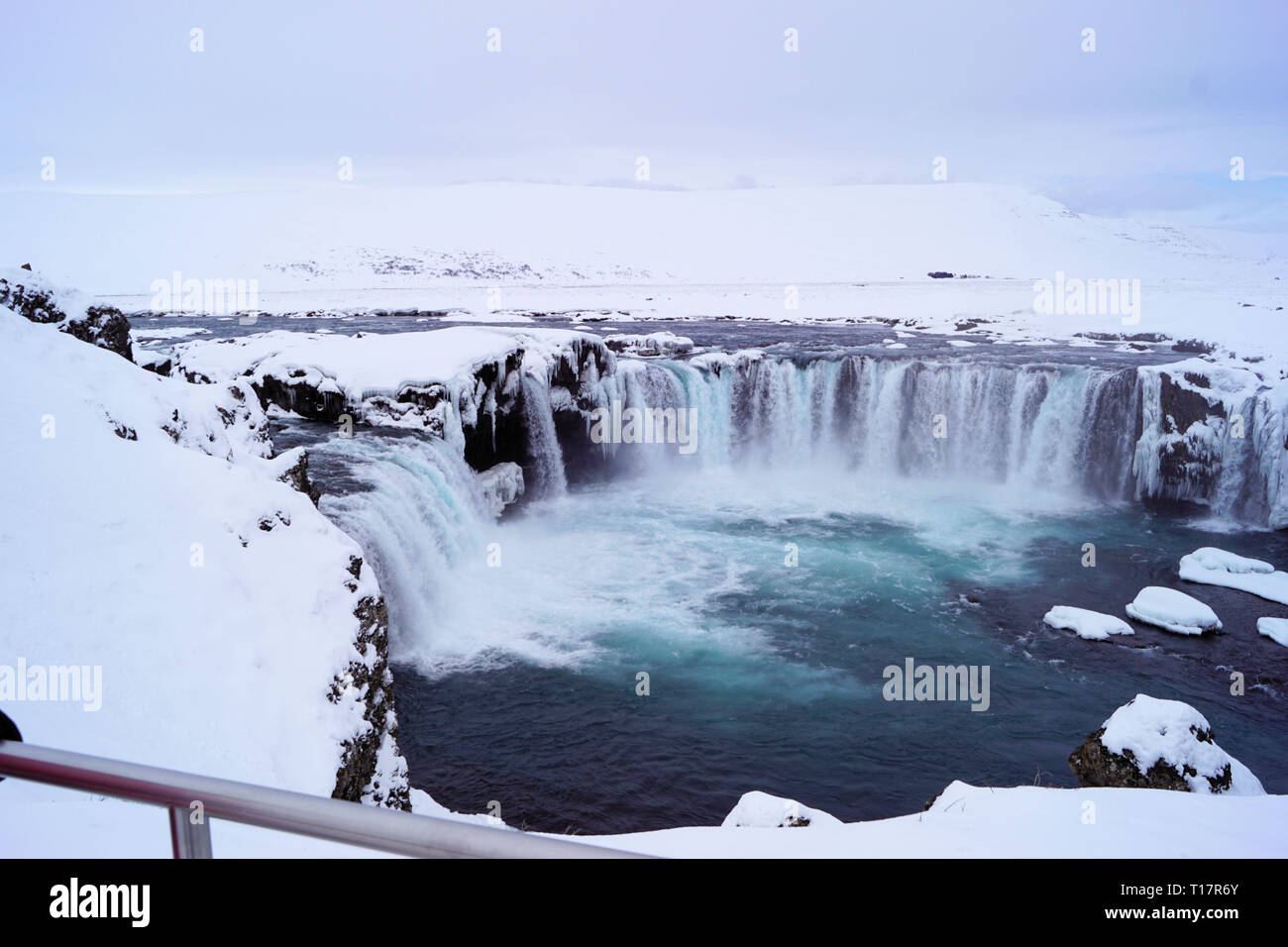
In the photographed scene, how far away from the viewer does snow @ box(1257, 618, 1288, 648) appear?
15133 mm

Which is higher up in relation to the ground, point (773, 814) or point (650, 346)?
point (650, 346)

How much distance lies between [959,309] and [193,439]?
153 feet

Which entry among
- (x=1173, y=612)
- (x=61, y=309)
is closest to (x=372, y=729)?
(x=61, y=309)

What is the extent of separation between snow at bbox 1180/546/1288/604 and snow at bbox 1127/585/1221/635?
1.79 m

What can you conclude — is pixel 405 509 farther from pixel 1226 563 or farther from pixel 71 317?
pixel 1226 563

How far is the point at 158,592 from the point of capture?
641 centimetres

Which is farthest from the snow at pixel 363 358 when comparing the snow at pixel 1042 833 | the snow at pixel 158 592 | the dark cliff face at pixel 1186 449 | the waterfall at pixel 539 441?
the dark cliff face at pixel 1186 449

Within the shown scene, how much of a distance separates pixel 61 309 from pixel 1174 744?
13.6 metres

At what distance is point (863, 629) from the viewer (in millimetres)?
15641

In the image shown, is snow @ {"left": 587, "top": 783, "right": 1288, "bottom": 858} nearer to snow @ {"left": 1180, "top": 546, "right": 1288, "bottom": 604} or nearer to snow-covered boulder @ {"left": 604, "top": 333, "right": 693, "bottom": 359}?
snow @ {"left": 1180, "top": 546, "right": 1288, "bottom": 604}

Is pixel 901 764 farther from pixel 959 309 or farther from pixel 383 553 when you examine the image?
pixel 959 309

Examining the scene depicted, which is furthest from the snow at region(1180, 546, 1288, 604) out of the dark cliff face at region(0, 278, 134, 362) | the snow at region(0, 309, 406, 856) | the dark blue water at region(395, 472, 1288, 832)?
the dark cliff face at region(0, 278, 134, 362)
